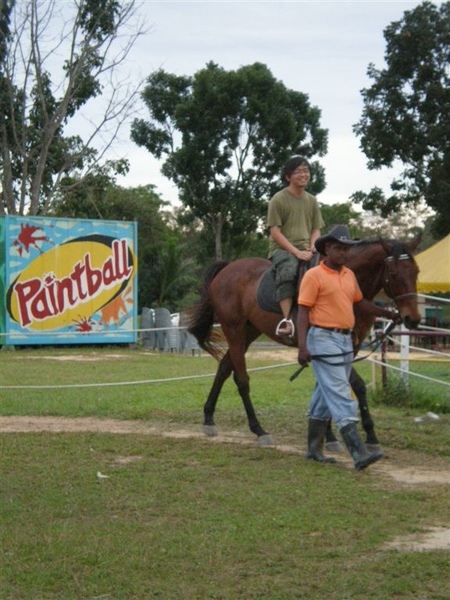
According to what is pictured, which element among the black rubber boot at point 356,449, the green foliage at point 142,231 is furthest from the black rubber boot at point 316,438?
the green foliage at point 142,231

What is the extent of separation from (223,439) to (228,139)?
34.2 metres

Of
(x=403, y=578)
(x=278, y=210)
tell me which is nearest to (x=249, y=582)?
(x=403, y=578)

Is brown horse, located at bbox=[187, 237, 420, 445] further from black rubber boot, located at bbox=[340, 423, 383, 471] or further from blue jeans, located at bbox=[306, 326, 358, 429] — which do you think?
black rubber boot, located at bbox=[340, 423, 383, 471]

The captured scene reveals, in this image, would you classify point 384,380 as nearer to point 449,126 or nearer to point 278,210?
point 278,210

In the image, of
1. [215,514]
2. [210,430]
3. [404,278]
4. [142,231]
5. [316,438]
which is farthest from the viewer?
[142,231]

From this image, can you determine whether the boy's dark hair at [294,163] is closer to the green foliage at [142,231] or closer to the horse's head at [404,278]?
the horse's head at [404,278]

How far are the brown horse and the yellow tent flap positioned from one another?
56.4 ft

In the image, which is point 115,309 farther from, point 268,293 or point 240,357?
point 268,293

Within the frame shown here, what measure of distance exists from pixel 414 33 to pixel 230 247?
1195 cm

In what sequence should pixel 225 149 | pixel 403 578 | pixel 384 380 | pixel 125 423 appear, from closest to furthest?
pixel 403 578 → pixel 125 423 → pixel 384 380 → pixel 225 149

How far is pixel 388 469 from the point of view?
7617 mm

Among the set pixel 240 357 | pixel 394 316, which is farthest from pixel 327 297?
pixel 240 357

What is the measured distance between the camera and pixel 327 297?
24.3 feet

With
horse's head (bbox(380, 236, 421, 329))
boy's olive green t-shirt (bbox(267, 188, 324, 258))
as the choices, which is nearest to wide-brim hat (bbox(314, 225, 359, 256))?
horse's head (bbox(380, 236, 421, 329))
